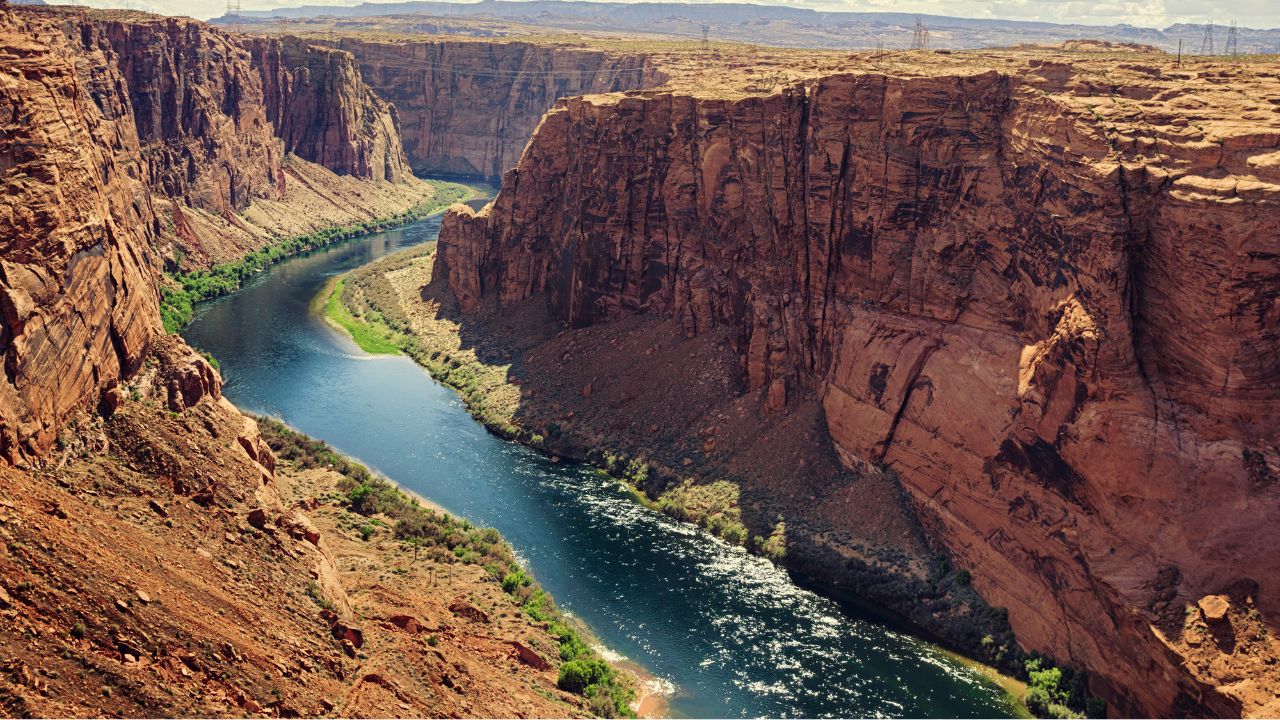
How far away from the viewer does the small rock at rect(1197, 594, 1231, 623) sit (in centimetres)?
5016

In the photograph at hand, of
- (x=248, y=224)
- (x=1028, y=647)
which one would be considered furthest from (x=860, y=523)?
(x=248, y=224)

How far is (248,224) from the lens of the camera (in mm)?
147250

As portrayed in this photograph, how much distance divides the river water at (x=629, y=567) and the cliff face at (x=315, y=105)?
80.4 m

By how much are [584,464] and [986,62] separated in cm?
3910

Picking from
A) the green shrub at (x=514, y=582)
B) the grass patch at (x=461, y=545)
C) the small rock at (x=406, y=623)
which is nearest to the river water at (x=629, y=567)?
the grass patch at (x=461, y=545)

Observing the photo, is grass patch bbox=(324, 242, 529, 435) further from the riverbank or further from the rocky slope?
the rocky slope

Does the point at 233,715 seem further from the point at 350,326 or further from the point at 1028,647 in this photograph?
the point at 350,326

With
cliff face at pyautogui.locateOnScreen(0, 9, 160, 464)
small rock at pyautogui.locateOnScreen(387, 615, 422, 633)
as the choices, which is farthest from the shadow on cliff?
cliff face at pyautogui.locateOnScreen(0, 9, 160, 464)

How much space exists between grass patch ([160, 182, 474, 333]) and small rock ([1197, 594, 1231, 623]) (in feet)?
259

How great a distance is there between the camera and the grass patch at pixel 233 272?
371ft

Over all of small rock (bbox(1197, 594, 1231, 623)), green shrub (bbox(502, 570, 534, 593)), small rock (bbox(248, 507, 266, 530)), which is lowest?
green shrub (bbox(502, 570, 534, 593))

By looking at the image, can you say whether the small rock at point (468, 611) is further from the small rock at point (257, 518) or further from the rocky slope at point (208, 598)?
the small rock at point (257, 518)

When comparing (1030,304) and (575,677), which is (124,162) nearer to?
(575,677)

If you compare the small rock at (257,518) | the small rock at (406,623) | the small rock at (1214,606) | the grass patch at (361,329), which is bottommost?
the grass patch at (361,329)
